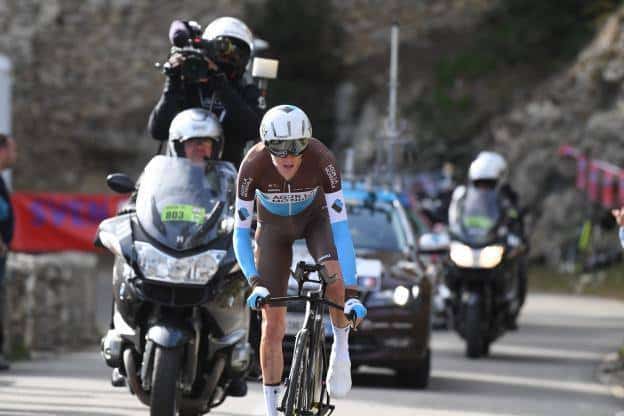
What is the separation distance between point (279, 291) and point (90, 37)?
3903 centimetres

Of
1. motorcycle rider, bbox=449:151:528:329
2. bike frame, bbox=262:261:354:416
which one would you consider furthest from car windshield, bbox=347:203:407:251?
bike frame, bbox=262:261:354:416

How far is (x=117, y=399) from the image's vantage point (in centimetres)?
1309

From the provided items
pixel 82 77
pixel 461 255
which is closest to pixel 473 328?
pixel 461 255

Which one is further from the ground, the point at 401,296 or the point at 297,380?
the point at 401,296

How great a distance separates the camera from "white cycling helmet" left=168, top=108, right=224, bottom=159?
11312mm

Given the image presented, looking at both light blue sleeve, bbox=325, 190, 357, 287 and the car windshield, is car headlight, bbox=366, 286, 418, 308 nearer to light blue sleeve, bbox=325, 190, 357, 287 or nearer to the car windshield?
the car windshield

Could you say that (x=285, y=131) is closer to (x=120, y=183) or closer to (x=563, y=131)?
(x=120, y=183)

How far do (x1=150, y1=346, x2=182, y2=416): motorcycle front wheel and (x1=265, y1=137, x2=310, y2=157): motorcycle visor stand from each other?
3.85ft

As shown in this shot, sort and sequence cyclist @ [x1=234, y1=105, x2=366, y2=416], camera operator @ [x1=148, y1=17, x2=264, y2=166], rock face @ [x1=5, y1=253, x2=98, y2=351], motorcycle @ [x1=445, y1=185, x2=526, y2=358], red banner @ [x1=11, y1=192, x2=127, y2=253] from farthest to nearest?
red banner @ [x1=11, y1=192, x2=127, y2=253], motorcycle @ [x1=445, y1=185, x2=526, y2=358], rock face @ [x1=5, y1=253, x2=98, y2=351], camera operator @ [x1=148, y1=17, x2=264, y2=166], cyclist @ [x1=234, y1=105, x2=366, y2=416]

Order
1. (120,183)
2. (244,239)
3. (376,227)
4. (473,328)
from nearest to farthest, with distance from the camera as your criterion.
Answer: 1. (244,239)
2. (120,183)
3. (376,227)
4. (473,328)

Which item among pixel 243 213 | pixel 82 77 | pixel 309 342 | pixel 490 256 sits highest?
pixel 82 77

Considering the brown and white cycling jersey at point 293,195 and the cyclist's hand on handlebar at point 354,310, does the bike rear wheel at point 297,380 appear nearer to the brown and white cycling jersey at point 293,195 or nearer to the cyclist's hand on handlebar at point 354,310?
the cyclist's hand on handlebar at point 354,310

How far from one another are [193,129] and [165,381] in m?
1.92

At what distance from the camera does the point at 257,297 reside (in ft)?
31.8
